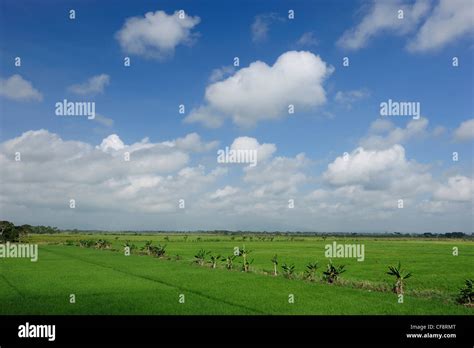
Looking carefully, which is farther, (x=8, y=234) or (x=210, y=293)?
(x=8, y=234)

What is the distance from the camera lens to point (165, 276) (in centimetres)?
2683

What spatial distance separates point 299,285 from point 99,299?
33.5ft

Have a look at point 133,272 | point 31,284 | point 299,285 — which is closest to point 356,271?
point 299,285

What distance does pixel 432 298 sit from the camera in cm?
1884

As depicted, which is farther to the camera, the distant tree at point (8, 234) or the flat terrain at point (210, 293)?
the distant tree at point (8, 234)

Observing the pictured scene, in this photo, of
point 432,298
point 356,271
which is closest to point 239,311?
point 432,298

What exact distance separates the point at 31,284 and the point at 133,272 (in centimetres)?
748

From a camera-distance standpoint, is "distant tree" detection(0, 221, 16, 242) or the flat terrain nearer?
the flat terrain

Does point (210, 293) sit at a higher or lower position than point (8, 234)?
higher
